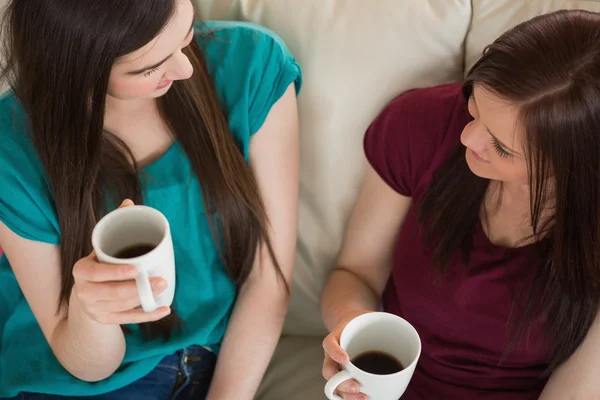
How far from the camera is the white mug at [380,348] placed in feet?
2.47

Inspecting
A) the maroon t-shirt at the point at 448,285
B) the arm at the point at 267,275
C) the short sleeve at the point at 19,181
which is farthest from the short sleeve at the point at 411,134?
the short sleeve at the point at 19,181

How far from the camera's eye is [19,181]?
3.12ft

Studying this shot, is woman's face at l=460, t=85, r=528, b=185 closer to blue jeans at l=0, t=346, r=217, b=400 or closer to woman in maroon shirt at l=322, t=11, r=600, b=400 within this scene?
woman in maroon shirt at l=322, t=11, r=600, b=400

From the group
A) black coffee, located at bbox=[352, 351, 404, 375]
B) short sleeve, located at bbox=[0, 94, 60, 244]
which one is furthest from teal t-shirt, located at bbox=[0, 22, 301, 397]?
black coffee, located at bbox=[352, 351, 404, 375]

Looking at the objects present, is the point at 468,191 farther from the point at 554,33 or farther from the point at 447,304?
the point at 554,33

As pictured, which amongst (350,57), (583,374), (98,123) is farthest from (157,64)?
(583,374)

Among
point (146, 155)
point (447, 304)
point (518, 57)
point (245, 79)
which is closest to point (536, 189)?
point (518, 57)

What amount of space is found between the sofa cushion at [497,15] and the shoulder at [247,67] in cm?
31

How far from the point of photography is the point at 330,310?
109 cm

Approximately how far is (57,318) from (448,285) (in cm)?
64

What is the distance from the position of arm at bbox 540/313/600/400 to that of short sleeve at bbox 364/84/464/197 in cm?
36

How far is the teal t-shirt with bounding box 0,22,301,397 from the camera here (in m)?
0.96

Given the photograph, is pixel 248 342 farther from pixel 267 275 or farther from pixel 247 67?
pixel 247 67

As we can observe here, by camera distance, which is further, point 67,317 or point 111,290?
point 67,317
